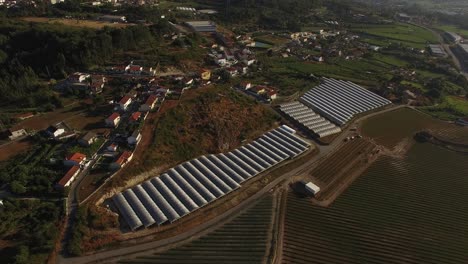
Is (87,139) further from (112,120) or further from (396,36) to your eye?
(396,36)

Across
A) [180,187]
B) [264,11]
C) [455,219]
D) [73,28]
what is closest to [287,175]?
[180,187]

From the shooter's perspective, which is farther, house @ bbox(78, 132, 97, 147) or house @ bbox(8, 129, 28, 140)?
house @ bbox(8, 129, 28, 140)

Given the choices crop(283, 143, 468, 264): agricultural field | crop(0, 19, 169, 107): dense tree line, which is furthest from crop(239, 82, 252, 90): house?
crop(283, 143, 468, 264): agricultural field

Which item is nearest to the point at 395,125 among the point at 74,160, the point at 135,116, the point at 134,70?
the point at 135,116

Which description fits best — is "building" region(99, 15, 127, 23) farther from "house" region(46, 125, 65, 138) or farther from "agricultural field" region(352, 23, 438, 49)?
"agricultural field" region(352, 23, 438, 49)

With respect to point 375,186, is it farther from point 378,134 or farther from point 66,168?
point 66,168

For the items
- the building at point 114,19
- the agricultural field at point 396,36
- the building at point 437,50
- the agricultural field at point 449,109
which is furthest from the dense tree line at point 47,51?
the building at point 437,50

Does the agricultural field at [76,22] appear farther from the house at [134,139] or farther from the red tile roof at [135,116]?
the house at [134,139]
